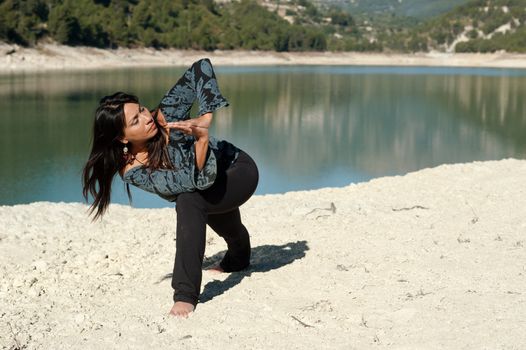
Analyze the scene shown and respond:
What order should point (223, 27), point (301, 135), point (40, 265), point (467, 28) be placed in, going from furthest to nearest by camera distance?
point (467, 28) → point (223, 27) → point (301, 135) → point (40, 265)

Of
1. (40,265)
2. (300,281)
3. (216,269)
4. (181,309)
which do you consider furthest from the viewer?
(40,265)

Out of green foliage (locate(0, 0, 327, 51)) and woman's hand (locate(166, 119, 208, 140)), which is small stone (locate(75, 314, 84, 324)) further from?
green foliage (locate(0, 0, 327, 51))

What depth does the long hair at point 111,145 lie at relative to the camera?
3.78m

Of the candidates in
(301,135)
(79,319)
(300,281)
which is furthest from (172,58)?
(79,319)

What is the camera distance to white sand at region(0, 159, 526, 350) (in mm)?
3434

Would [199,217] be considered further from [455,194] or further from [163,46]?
[163,46]

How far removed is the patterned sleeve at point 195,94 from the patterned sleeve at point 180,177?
27 centimetres

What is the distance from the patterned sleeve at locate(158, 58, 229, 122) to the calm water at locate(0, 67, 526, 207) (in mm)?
6475

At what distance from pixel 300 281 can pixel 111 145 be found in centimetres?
138

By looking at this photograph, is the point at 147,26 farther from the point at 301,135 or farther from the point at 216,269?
the point at 216,269

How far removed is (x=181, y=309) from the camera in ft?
12.5

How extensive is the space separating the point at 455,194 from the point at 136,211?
10.9 ft

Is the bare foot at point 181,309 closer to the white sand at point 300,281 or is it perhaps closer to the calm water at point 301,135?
the white sand at point 300,281

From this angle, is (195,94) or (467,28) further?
(467,28)
